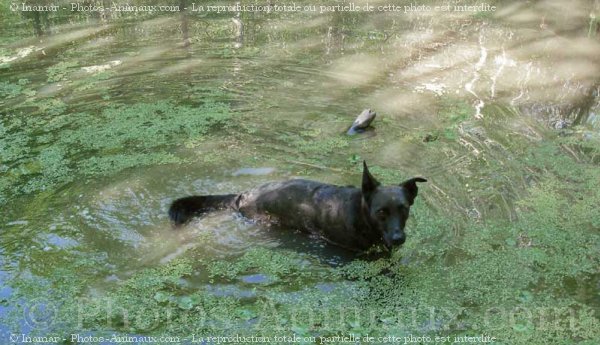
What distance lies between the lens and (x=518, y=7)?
53.3ft

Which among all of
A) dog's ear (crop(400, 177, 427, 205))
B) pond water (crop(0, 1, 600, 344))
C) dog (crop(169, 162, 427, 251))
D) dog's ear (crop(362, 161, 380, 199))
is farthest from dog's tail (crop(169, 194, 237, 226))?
dog's ear (crop(400, 177, 427, 205))

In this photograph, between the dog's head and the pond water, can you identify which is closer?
the pond water

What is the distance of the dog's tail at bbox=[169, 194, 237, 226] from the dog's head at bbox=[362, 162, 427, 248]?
2.05 m

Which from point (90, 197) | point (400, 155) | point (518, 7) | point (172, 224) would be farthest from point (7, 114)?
point (518, 7)

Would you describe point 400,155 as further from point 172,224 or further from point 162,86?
point 162,86

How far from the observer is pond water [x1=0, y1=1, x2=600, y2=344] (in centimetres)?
559

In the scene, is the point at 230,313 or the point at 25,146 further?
the point at 25,146

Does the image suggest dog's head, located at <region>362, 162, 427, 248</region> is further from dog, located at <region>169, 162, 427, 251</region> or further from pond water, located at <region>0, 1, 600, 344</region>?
pond water, located at <region>0, 1, 600, 344</region>

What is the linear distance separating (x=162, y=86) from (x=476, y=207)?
713 cm

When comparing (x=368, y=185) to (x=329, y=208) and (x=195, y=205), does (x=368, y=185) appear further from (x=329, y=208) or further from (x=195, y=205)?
(x=195, y=205)

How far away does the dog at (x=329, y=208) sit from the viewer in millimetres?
5914

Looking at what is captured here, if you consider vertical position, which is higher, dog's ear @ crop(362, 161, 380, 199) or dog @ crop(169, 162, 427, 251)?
dog's ear @ crop(362, 161, 380, 199)

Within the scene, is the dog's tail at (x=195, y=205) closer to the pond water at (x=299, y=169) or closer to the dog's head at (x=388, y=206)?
the pond water at (x=299, y=169)

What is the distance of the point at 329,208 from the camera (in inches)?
259
